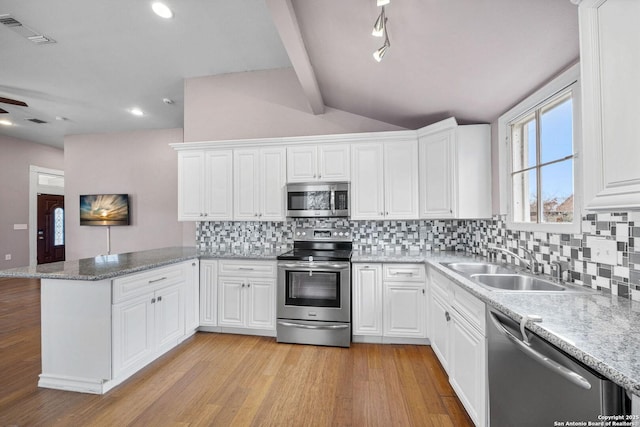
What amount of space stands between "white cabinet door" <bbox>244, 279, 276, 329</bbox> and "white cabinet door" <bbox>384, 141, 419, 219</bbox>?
1506 millimetres

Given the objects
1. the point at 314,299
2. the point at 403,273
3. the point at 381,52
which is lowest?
the point at 314,299

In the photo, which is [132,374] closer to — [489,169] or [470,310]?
[470,310]

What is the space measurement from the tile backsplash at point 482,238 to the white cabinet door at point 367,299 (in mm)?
605

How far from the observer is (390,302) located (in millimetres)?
2830

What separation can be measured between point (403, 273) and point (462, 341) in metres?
0.98

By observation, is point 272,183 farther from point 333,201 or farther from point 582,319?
point 582,319

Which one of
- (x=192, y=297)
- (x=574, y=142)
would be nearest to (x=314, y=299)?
(x=192, y=297)

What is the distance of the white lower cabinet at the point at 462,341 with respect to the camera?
1.59 m

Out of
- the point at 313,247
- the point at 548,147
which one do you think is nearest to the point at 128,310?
the point at 313,247

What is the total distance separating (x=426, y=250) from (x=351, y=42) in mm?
2346

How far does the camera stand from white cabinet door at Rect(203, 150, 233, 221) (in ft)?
11.3

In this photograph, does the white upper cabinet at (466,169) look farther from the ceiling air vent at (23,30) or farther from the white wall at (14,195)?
the white wall at (14,195)

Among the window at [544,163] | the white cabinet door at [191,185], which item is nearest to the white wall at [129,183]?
the white cabinet door at [191,185]

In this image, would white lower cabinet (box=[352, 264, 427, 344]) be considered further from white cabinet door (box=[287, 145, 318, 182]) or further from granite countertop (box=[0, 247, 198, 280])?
granite countertop (box=[0, 247, 198, 280])
